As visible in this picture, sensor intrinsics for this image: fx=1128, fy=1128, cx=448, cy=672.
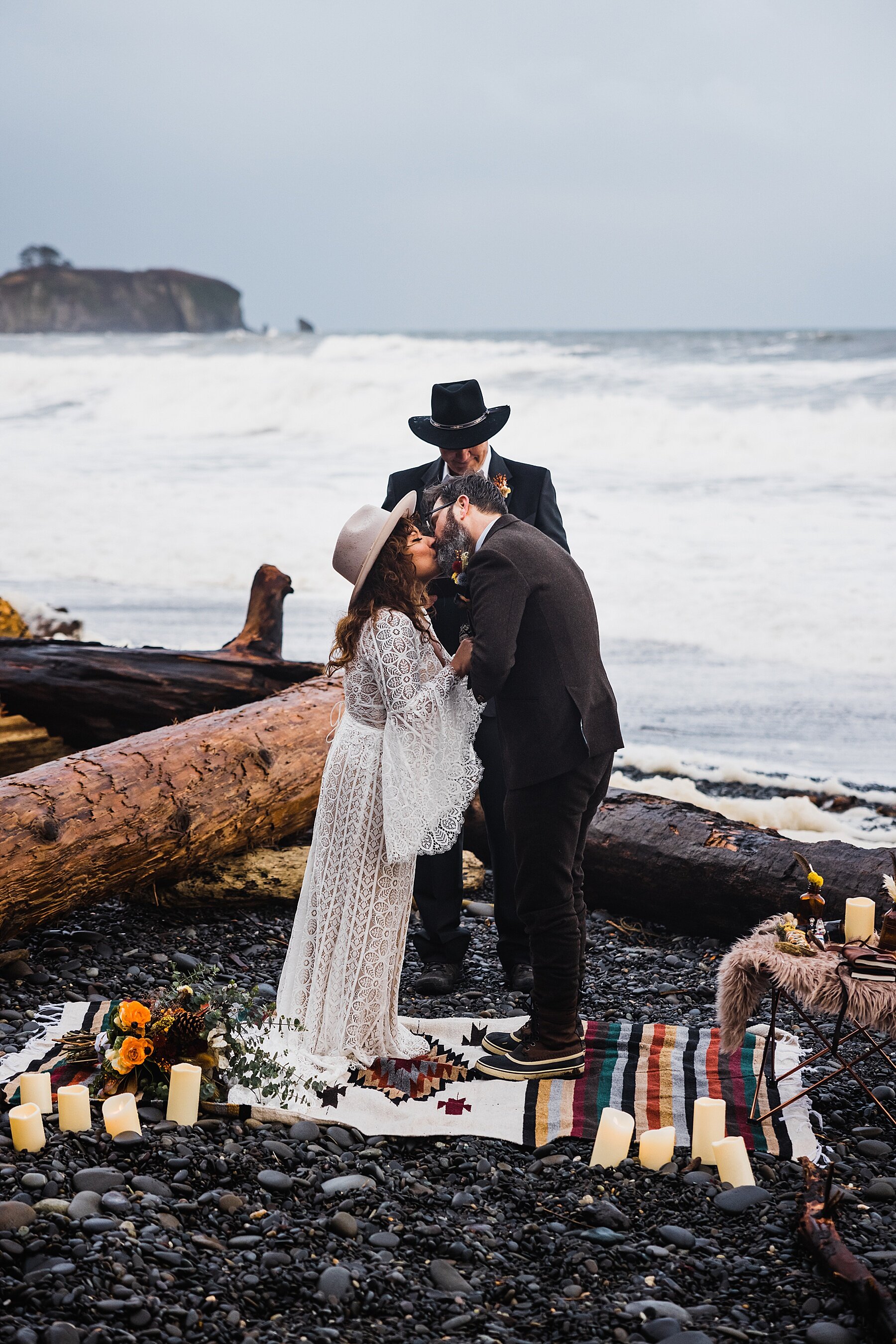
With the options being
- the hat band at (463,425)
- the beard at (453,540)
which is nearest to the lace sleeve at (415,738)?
the beard at (453,540)

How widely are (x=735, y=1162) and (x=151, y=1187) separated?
5.05 feet

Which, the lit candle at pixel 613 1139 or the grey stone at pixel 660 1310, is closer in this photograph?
the grey stone at pixel 660 1310

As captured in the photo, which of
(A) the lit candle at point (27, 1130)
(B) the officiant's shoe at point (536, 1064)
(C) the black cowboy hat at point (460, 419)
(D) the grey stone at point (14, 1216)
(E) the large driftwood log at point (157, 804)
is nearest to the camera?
(D) the grey stone at point (14, 1216)

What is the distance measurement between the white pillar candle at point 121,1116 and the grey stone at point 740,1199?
1582mm

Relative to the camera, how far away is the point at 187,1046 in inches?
138

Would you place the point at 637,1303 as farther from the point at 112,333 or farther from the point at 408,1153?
the point at 112,333

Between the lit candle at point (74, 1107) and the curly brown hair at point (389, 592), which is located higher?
the curly brown hair at point (389, 592)

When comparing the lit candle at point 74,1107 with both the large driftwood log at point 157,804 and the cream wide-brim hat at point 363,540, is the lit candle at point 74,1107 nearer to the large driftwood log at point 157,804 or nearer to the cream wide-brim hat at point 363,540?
the large driftwood log at point 157,804

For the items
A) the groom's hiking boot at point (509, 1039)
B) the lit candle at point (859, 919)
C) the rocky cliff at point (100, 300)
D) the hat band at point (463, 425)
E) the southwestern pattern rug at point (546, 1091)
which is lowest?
the southwestern pattern rug at point (546, 1091)

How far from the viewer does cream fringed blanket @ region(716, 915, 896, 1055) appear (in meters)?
3.12

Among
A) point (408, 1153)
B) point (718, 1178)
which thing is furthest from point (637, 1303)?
point (408, 1153)

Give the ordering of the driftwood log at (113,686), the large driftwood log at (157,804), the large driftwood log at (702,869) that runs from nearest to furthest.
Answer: the large driftwood log at (157,804)
the large driftwood log at (702,869)
the driftwood log at (113,686)

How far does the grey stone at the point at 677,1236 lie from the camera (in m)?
2.76

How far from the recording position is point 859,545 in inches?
542
